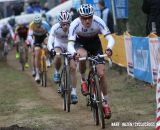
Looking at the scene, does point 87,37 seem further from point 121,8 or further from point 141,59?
point 121,8

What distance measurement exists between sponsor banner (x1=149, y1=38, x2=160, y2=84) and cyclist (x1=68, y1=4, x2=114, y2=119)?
245cm

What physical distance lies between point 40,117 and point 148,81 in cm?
387

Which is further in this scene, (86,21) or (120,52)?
(120,52)

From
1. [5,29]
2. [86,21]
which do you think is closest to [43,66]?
[86,21]

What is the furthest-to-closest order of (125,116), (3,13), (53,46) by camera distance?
(3,13) → (53,46) → (125,116)

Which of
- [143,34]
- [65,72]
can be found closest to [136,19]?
[143,34]

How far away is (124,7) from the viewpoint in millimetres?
17578

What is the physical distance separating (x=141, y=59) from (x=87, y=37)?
156 inches

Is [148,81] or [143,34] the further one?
[143,34]

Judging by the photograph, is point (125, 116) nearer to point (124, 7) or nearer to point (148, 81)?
point (148, 81)

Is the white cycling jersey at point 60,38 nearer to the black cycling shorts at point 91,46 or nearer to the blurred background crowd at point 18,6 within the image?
the black cycling shorts at point 91,46

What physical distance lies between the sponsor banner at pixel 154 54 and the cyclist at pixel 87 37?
2450 millimetres

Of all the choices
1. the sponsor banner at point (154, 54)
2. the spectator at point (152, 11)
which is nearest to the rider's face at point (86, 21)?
the sponsor banner at point (154, 54)

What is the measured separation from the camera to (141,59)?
46.7 feet
